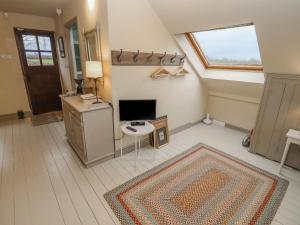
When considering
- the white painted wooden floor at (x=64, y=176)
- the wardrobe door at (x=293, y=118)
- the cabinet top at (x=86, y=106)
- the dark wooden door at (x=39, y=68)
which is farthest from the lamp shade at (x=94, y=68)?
the dark wooden door at (x=39, y=68)

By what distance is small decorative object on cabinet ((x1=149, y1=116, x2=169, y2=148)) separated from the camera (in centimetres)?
292

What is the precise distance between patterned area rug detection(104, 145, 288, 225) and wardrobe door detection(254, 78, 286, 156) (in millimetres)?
495

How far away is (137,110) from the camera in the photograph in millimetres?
2533

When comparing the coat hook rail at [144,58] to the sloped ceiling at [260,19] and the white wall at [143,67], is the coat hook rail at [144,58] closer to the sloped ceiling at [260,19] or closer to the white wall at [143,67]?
the white wall at [143,67]

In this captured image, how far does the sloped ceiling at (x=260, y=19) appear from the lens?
1682 millimetres

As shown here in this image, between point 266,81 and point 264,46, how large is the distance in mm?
569

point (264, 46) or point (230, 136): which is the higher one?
point (264, 46)

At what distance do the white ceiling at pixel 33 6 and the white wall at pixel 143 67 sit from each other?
156 cm

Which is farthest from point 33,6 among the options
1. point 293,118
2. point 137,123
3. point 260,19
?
point 293,118

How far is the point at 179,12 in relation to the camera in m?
2.33

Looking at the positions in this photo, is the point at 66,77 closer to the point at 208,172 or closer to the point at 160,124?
the point at 160,124

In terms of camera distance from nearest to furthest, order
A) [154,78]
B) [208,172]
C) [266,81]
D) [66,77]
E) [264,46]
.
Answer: [264,46]
[208,172]
[266,81]
[154,78]
[66,77]

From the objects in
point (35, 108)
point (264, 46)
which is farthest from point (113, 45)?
point (35, 108)

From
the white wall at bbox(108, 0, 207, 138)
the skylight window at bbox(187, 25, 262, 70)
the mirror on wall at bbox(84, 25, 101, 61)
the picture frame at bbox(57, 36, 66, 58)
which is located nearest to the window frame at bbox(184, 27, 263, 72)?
the skylight window at bbox(187, 25, 262, 70)
